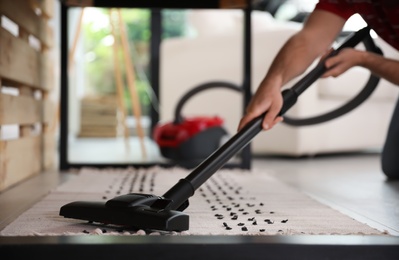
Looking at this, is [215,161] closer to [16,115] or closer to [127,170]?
[16,115]

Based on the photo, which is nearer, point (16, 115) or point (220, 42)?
point (16, 115)

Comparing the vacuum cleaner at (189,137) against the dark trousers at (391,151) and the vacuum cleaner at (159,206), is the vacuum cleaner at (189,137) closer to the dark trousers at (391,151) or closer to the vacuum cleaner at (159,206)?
the dark trousers at (391,151)

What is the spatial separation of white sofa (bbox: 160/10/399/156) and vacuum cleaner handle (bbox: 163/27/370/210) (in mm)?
1434

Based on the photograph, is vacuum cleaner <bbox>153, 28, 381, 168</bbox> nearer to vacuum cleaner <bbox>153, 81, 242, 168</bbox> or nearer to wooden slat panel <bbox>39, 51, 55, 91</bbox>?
vacuum cleaner <bbox>153, 81, 242, 168</bbox>

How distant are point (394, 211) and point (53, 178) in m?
1.06

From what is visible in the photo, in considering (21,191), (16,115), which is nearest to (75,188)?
(21,191)

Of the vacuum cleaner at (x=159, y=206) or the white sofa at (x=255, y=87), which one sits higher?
the white sofa at (x=255, y=87)

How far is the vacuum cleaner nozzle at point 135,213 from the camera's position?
2.91ft

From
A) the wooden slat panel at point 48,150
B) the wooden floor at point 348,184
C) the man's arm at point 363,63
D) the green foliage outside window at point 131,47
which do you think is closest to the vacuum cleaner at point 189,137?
the wooden floor at point 348,184

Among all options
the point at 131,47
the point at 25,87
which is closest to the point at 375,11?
the point at 25,87

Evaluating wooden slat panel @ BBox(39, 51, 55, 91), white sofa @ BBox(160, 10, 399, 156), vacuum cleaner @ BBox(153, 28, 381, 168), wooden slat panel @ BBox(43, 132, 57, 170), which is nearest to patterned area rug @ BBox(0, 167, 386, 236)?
wooden slat panel @ BBox(43, 132, 57, 170)

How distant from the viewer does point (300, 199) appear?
4.66 ft

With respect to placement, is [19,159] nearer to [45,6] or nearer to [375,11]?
[45,6]

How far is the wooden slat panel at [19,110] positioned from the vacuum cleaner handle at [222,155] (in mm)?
656
